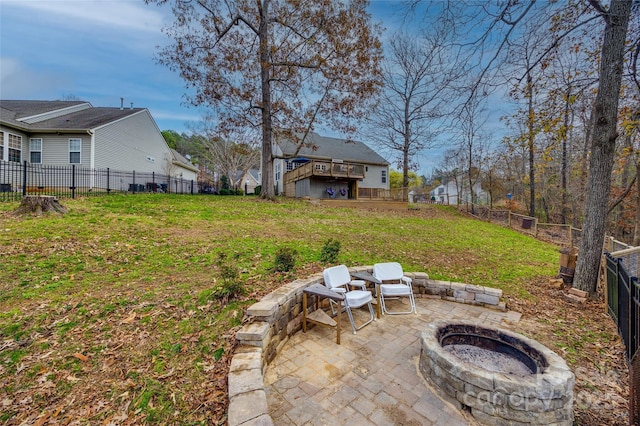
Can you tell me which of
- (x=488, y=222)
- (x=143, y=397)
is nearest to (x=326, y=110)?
(x=488, y=222)

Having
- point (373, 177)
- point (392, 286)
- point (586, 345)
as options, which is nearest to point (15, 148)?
point (392, 286)

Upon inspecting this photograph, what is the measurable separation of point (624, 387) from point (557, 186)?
19.3m

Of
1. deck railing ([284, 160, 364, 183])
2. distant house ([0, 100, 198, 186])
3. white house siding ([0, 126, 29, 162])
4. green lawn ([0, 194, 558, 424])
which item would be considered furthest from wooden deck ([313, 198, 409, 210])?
white house siding ([0, 126, 29, 162])

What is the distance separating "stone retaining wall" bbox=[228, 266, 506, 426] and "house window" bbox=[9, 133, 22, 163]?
17637 mm

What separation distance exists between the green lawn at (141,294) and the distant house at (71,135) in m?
8.26

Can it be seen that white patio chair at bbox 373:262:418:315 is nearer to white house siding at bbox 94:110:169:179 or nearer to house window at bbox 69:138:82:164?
white house siding at bbox 94:110:169:179

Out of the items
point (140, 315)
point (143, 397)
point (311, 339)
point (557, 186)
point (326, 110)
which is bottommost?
point (311, 339)

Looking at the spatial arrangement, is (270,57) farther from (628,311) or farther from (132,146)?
(628,311)

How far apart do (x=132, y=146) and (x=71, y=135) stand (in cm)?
328

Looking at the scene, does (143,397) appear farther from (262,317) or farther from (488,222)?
(488,222)

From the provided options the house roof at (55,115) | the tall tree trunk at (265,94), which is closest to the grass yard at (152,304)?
the tall tree trunk at (265,94)

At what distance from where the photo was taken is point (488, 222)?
51.5 ft

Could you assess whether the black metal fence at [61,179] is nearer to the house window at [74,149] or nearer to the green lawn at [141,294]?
the house window at [74,149]

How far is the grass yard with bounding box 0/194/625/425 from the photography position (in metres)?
2.19
